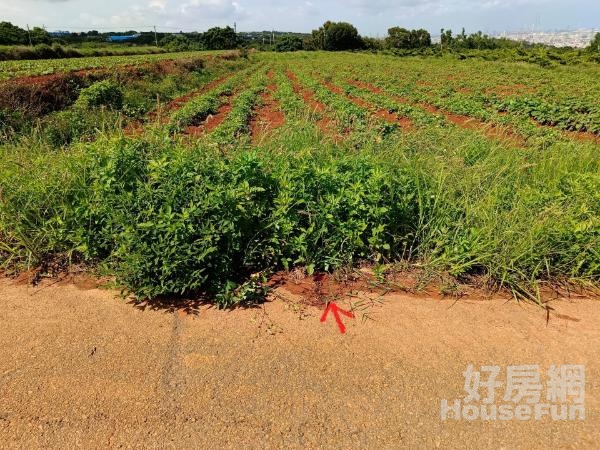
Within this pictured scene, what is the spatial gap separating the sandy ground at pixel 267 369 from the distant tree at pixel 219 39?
73525mm

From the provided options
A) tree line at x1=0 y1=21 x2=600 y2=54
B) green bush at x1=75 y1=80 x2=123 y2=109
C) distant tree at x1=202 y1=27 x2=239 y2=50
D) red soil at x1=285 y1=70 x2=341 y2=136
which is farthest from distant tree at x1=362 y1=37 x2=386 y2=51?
green bush at x1=75 y1=80 x2=123 y2=109

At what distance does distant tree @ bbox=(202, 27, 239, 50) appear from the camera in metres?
A: 69.9

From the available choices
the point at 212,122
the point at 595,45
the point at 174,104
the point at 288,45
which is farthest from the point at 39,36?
the point at 595,45

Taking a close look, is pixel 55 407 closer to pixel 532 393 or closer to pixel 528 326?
pixel 532 393

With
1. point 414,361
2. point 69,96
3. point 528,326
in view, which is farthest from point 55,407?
point 69,96

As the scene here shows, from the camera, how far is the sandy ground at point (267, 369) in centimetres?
220

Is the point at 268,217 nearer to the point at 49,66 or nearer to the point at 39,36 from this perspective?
the point at 49,66

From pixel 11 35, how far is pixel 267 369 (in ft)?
175

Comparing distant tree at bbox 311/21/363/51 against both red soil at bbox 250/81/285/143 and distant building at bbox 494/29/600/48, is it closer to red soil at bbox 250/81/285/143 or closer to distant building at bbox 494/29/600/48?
distant building at bbox 494/29/600/48

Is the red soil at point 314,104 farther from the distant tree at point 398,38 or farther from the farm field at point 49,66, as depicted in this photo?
the distant tree at point 398,38

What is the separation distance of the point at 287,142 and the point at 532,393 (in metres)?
3.66

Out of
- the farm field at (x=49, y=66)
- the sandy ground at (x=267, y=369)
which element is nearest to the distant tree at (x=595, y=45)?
the farm field at (x=49, y=66)

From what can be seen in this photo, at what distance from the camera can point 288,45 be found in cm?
7950

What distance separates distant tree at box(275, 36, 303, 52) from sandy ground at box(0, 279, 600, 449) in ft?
268
